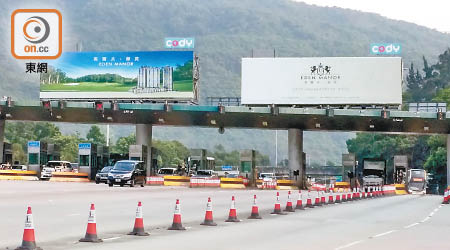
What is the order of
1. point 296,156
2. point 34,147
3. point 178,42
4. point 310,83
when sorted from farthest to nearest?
point 178,42 < point 296,156 < point 34,147 < point 310,83

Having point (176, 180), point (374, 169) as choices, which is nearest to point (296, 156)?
point (374, 169)

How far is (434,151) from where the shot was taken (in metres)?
135

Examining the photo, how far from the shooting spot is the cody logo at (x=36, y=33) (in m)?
18.0

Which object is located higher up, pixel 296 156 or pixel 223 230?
pixel 296 156

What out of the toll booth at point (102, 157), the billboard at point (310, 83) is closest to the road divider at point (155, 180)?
the toll booth at point (102, 157)

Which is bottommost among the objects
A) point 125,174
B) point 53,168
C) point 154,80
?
point 125,174

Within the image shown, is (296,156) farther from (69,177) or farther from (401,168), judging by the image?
(69,177)

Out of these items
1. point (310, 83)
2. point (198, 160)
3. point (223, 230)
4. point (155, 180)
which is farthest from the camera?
point (198, 160)

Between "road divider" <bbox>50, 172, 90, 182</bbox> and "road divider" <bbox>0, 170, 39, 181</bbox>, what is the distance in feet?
9.25

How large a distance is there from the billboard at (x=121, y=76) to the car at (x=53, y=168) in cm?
612

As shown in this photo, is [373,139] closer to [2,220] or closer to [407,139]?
[407,139]

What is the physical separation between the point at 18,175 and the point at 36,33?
6315 cm

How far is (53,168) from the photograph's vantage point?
272ft

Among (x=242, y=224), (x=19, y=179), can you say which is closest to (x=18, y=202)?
(x=242, y=224)
